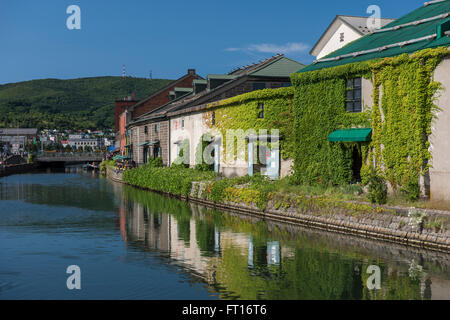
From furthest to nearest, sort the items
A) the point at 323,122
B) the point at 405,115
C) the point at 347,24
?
the point at 347,24 < the point at 323,122 < the point at 405,115

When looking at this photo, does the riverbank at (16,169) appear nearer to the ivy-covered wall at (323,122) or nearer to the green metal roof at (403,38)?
the ivy-covered wall at (323,122)

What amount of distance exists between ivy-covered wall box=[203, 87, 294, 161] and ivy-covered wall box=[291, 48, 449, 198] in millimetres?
3253

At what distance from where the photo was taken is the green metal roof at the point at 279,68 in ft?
140

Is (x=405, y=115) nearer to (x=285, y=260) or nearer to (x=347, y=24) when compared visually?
(x=285, y=260)

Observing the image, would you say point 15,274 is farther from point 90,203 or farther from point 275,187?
point 90,203

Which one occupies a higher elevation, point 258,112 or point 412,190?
point 258,112

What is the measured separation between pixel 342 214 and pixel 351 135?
4.67 meters

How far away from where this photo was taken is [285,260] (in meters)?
16.0

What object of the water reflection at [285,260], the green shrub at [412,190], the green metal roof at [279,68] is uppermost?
the green metal roof at [279,68]

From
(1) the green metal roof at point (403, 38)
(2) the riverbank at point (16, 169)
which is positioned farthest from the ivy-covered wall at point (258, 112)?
(2) the riverbank at point (16, 169)

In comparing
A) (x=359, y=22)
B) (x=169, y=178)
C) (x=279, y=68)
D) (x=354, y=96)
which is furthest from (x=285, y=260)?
(x=359, y=22)

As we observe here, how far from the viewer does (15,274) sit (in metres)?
14.2

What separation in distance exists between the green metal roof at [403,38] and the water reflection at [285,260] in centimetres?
870

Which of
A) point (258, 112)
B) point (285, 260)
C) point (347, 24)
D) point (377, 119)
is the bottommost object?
point (285, 260)
